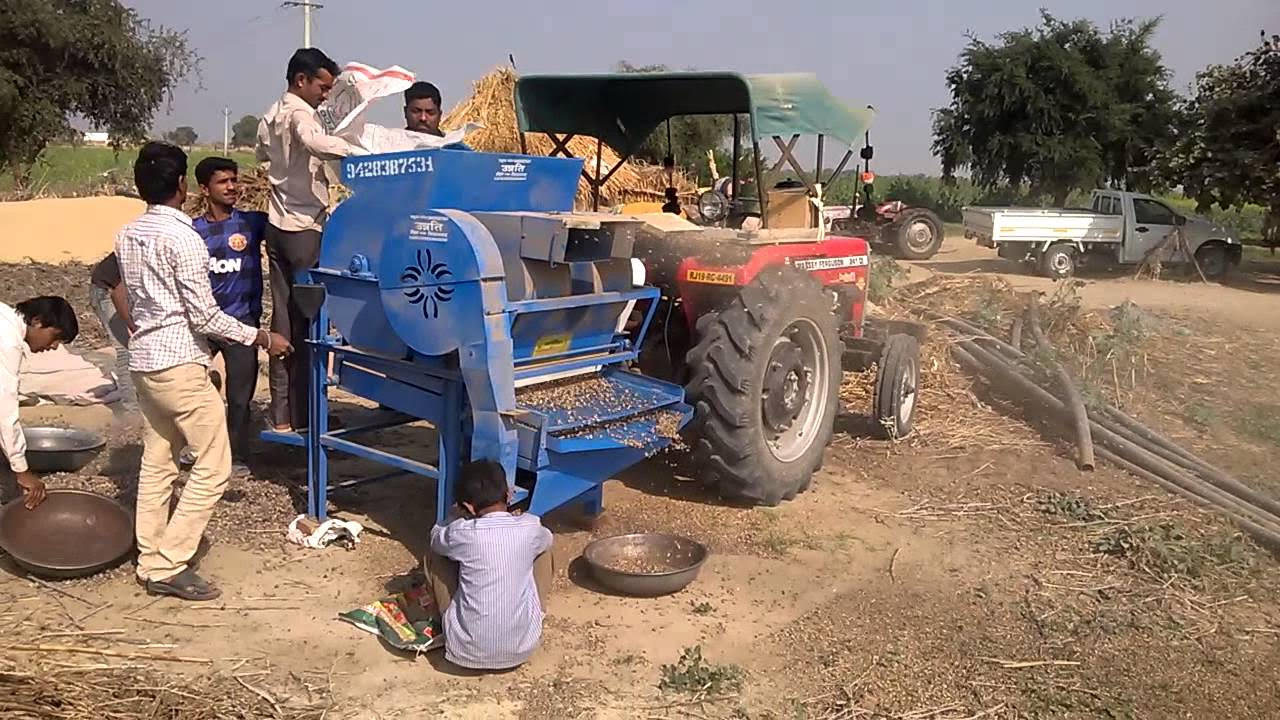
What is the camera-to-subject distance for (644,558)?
17.2ft

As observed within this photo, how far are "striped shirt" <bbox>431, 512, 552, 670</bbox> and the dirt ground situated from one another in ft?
0.40

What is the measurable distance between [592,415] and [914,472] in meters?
2.77

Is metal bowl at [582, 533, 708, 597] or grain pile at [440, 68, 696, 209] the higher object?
grain pile at [440, 68, 696, 209]

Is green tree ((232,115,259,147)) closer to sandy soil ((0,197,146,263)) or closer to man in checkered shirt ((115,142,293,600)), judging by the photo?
sandy soil ((0,197,146,263))

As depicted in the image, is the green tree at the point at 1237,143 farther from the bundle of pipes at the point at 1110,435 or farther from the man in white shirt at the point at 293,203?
the man in white shirt at the point at 293,203

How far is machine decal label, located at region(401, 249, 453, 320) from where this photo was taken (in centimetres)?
470

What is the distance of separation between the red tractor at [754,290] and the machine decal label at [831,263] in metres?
0.01

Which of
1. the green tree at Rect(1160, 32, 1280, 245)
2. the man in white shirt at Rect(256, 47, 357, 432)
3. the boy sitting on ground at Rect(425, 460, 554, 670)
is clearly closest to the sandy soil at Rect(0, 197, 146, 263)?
the man in white shirt at Rect(256, 47, 357, 432)

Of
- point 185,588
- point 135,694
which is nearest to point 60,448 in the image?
point 185,588

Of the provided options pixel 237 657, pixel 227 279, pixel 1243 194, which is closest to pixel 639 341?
pixel 227 279

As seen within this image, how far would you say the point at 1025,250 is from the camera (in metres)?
20.8

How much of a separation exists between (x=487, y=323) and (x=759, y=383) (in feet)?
5.57

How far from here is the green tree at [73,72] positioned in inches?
826

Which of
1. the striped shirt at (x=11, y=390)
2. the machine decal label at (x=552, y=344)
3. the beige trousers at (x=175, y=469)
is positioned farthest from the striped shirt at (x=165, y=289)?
the machine decal label at (x=552, y=344)
